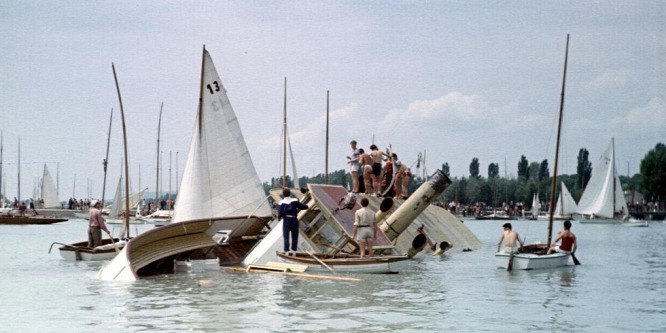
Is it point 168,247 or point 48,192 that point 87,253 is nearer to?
point 168,247

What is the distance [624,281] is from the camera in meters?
27.1

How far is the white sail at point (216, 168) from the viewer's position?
102 feet

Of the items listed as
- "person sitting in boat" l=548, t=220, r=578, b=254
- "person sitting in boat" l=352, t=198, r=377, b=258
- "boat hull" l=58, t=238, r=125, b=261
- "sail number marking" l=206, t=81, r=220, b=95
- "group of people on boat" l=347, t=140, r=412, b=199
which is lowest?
"boat hull" l=58, t=238, r=125, b=261

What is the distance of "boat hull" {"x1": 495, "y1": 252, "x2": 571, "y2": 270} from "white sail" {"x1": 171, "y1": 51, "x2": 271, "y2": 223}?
29.4 feet

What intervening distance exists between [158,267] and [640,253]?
27910mm

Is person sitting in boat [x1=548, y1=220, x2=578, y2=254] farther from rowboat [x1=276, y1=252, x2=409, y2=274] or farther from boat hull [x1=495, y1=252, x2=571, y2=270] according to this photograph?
rowboat [x1=276, y1=252, x2=409, y2=274]

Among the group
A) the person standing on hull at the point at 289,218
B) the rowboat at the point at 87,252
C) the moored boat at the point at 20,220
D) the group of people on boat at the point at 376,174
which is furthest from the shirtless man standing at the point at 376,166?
the moored boat at the point at 20,220

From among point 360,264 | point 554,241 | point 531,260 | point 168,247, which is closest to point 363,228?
point 360,264

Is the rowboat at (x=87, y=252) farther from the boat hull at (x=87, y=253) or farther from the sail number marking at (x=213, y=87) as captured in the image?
the sail number marking at (x=213, y=87)

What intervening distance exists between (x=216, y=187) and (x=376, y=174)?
7400 millimetres

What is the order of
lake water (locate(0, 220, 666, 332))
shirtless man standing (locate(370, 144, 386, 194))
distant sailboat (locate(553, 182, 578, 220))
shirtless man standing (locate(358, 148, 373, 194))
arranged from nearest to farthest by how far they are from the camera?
lake water (locate(0, 220, 666, 332)), shirtless man standing (locate(358, 148, 373, 194)), shirtless man standing (locate(370, 144, 386, 194)), distant sailboat (locate(553, 182, 578, 220))

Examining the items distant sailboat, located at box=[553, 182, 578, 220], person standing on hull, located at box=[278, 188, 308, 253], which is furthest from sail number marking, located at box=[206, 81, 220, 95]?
distant sailboat, located at box=[553, 182, 578, 220]

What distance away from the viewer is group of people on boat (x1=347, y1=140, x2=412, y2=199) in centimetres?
3453

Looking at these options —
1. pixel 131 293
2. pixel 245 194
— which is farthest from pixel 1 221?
pixel 131 293
